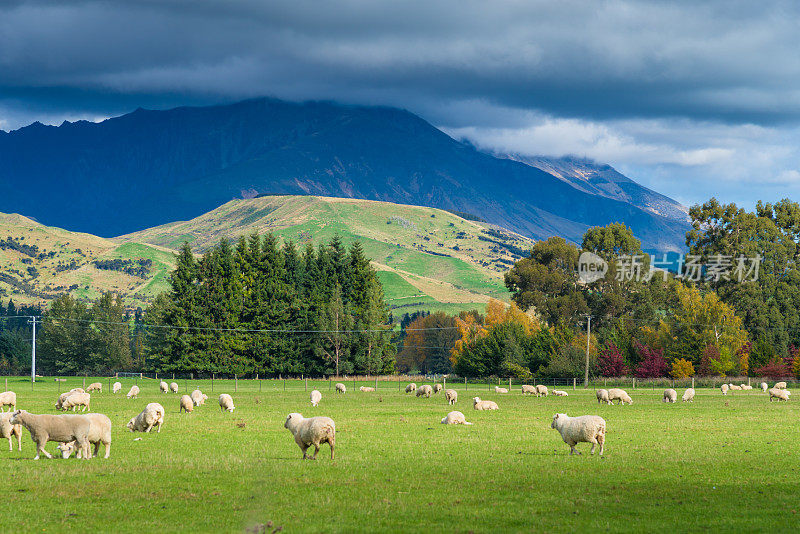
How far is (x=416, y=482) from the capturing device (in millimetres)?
21203

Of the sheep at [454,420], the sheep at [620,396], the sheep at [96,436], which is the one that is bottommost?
the sheep at [620,396]

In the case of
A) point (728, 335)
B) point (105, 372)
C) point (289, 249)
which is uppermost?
point (289, 249)

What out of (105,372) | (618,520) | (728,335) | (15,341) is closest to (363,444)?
(618,520)

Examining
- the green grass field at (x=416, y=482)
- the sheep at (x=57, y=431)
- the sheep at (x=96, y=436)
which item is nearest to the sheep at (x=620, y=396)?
the green grass field at (x=416, y=482)

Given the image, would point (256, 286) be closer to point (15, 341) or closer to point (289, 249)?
point (289, 249)

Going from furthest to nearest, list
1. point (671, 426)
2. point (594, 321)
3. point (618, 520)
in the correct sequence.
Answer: point (594, 321), point (671, 426), point (618, 520)

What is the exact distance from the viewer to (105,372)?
15025 centimetres

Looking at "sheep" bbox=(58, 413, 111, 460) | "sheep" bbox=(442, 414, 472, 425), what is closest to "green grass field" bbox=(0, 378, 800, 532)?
"sheep" bbox=(58, 413, 111, 460)

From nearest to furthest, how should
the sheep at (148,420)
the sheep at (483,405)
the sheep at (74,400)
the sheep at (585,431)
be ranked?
the sheep at (585,431)
the sheep at (148,420)
the sheep at (74,400)
the sheep at (483,405)

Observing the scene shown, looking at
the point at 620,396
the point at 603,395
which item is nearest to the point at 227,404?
the point at 603,395

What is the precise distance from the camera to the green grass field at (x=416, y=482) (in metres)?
16.5

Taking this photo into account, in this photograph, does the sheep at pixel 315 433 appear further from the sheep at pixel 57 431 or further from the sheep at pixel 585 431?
the sheep at pixel 585 431

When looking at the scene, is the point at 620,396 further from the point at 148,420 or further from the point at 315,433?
the point at 315,433

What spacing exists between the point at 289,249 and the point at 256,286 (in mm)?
10350
